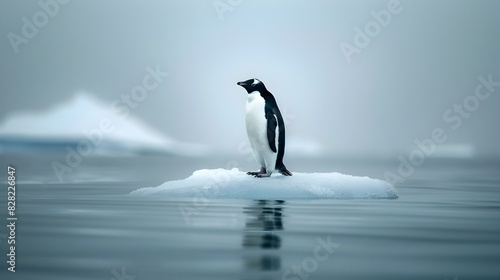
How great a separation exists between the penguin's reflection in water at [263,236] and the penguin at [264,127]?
160cm

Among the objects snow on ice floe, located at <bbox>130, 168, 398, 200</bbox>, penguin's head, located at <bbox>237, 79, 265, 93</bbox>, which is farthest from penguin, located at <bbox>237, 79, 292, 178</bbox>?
snow on ice floe, located at <bbox>130, 168, 398, 200</bbox>

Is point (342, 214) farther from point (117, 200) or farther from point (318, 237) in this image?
point (117, 200)

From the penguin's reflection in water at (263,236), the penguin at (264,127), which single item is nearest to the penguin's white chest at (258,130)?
the penguin at (264,127)

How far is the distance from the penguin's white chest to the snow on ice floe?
10.5 inches

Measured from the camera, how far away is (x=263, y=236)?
5.88m

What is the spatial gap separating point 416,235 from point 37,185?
803 centimetres

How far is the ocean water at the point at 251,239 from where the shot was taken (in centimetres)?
Result: 454

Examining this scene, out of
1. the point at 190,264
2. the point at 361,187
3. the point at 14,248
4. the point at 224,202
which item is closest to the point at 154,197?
the point at 224,202

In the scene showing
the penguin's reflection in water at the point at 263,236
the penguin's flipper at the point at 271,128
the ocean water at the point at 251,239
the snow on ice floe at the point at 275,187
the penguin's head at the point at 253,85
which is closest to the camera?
the ocean water at the point at 251,239

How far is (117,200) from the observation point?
9297mm

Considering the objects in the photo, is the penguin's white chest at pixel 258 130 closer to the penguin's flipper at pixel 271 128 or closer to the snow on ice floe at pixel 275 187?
the penguin's flipper at pixel 271 128

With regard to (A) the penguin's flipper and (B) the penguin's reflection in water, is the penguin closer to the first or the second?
(A) the penguin's flipper

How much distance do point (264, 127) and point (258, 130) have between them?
88 millimetres

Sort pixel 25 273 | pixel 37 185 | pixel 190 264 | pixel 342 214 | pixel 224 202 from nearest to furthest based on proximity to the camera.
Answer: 1. pixel 25 273
2. pixel 190 264
3. pixel 342 214
4. pixel 224 202
5. pixel 37 185
